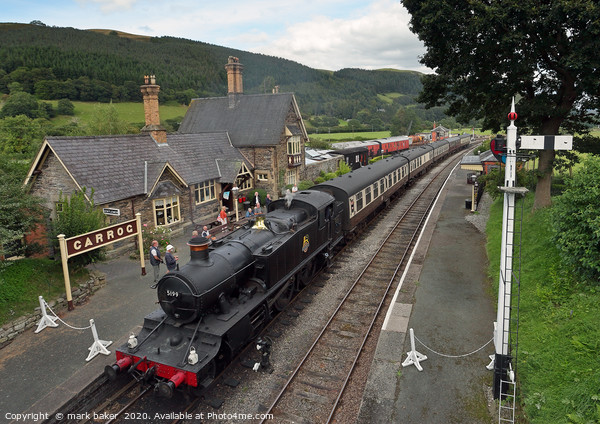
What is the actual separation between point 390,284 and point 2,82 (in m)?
96.8

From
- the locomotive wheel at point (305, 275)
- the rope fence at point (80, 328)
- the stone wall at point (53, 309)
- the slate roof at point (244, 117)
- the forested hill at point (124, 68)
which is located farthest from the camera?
the forested hill at point (124, 68)

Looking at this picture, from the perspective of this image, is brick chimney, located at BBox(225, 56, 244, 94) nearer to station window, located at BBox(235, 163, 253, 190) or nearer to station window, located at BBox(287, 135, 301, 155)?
station window, located at BBox(287, 135, 301, 155)

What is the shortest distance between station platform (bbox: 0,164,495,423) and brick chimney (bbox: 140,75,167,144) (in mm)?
8885

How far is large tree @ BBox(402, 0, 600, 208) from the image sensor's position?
38.9 ft

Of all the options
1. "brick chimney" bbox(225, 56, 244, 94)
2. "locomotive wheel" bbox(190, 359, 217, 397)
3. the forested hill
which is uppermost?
the forested hill

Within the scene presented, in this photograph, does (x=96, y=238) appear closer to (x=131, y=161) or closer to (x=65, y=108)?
(x=131, y=161)

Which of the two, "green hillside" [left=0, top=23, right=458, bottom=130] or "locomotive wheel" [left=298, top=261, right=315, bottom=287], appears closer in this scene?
"locomotive wheel" [left=298, top=261, right=315, bottom=287]

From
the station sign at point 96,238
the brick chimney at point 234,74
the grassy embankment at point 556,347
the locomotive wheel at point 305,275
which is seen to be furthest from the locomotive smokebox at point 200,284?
the brick chimney at point 234,74

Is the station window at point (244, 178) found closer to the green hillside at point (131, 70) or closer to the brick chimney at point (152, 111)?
the brick chimney at point (152, 111)

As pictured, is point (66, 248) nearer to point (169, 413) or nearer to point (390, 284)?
point (169, 413)

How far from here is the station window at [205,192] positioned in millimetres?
21345

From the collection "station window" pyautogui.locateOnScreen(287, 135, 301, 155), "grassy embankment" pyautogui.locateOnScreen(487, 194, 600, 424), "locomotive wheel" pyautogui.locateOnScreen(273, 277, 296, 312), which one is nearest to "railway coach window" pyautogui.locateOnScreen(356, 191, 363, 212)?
"locomotive wheel" pyautogui.locateOnScreen(273, 277, 296, 312)

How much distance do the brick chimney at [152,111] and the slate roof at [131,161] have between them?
0.42 meters

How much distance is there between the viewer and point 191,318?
793 cm
